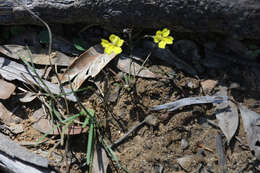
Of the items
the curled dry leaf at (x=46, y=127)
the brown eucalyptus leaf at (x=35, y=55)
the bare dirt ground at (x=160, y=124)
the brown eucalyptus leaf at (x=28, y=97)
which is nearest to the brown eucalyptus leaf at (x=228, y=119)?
the bare dirt ground at (x=160, y=124)

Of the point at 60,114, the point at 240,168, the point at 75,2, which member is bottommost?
the point at 240,168

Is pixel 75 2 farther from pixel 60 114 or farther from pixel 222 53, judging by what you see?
pixel 222 53

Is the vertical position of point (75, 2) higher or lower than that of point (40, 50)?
higher

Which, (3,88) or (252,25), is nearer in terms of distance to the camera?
(252,25)

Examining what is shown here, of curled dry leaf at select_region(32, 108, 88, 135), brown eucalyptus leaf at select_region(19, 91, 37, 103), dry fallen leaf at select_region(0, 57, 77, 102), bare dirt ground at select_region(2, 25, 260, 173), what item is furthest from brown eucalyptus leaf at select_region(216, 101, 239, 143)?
brown eucalyptus leaf at select_region(19, 91, 37, 103)

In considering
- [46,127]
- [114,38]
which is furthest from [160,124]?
[46,127]

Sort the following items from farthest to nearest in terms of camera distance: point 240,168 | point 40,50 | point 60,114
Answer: point 40,50 < point 60,114 < point 240,168

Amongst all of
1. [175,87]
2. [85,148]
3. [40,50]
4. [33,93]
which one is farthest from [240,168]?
[40,50]

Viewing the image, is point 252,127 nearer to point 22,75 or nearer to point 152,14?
point 152,14
